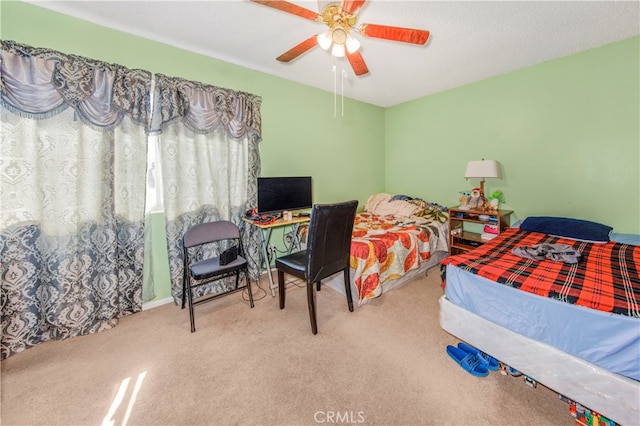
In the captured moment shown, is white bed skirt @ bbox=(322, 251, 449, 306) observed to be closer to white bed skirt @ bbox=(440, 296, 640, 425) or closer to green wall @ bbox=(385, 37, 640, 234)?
white bed skirt @ bbox=(440, 296, 640, 425)

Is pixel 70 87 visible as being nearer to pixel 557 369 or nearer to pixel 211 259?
pixel 211 259

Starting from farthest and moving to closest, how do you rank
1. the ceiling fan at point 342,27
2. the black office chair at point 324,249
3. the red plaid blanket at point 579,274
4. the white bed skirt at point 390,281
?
the white bed skirt at point 390,281
the black office chair at point 324,249
the ceiling fan at point 342,27
the red plaid blanket at point 579,274

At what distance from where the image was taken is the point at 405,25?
6.73 feet

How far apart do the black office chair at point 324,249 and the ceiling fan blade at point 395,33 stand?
3.85 ft

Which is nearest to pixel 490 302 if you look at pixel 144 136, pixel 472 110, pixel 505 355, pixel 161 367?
pixel 505 355

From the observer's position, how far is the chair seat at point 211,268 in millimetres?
2131

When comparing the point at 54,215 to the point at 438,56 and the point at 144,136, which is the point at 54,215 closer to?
the point at 144,136

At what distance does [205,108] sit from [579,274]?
10.7 ft

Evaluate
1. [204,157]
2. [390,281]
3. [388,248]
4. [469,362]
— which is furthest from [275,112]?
[469,362]

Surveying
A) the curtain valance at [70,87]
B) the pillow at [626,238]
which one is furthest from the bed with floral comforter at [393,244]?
the curtain valance at [70,87]

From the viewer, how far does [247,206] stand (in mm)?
2895

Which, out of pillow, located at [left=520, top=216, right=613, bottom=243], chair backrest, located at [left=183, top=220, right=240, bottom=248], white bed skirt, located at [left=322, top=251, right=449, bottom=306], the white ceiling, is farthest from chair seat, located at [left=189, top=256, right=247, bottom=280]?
pillow, located at [left=520, top=216, right=613, bottom=243]

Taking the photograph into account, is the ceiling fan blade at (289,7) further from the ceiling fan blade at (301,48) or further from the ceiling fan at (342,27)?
the ceiling fan blade at (301,48)

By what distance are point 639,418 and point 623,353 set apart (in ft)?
0.88
